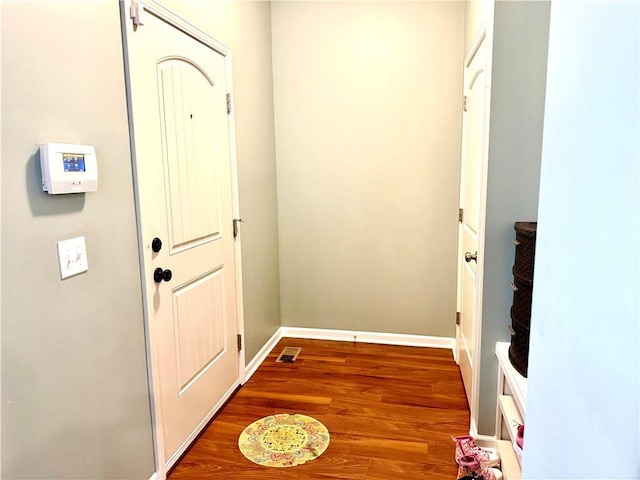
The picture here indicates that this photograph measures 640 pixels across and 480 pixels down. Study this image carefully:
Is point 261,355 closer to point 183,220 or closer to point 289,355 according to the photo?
point 289,355

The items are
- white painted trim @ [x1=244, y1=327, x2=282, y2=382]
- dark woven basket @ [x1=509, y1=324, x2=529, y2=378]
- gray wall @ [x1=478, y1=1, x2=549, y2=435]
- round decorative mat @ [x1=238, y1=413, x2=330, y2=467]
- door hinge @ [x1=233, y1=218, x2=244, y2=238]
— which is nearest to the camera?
dark woven basket @ [x1=509, y1=324, x2=529, y2=378]

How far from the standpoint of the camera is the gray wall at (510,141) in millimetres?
1775

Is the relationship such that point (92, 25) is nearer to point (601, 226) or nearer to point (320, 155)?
point (601, 226)

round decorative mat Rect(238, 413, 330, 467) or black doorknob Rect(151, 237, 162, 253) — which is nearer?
black doorknob Rect(151, 237, 162, 253)

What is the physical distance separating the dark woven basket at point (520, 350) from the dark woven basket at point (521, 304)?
3 centimetres

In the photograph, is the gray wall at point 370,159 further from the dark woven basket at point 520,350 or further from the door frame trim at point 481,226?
the dark woven basket at point 520,350

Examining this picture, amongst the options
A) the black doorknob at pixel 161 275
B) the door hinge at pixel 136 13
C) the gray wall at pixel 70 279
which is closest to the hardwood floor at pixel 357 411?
the gray wall at pixel 70 279

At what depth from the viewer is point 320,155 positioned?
328 cm

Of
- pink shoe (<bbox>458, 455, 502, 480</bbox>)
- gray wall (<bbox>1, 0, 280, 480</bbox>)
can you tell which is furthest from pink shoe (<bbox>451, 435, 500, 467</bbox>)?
gray wall (<bbox>1, 0, 280, 480</bbox>)

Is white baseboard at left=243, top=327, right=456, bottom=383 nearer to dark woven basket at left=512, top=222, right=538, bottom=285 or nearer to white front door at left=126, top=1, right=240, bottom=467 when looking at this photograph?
white front door at left=126, top=1, right=240, bottom=467

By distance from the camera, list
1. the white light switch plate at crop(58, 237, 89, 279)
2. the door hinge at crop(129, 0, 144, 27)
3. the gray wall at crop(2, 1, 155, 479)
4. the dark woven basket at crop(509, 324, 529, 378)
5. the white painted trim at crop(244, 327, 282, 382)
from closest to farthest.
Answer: the gray wall at crop(2, 1, 155, 479) → the white light switch plate at crop(58, 237, 89, 279) → the door hinge at crop(129, 0, 144, 27) → the dark woven basket at crop(509, 324, 529, 378) → the white painted trim at crop(244, 327, 282, 382)

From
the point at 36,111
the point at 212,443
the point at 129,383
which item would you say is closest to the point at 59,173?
the point at 36,111

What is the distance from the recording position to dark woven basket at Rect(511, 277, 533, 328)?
1669mm

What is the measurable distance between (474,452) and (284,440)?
36.7 inches
